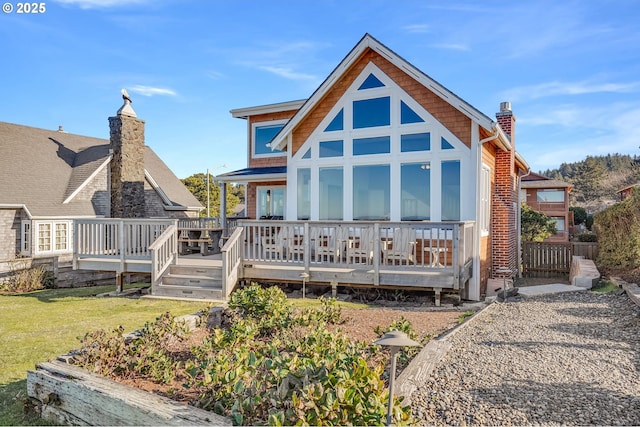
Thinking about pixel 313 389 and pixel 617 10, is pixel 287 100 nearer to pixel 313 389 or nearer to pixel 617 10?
pixel 617 10

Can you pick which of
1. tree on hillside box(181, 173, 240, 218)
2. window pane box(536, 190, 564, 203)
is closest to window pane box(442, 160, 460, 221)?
tree on hillside box(181, 173, 240, 218)

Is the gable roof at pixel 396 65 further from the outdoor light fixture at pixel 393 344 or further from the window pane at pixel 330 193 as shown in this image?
the outdoor light fixture at pixel 393 344

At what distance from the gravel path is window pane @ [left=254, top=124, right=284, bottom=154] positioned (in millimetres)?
12093

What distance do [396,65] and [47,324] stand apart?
9876 mm

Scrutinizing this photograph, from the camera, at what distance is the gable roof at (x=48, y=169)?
17.2 m

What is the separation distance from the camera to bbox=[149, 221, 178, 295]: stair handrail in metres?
9.92

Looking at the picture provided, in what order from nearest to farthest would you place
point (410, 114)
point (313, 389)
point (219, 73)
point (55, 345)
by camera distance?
1. point (313, 389)
2. point (55, 345)
3. point (410, 114)
4. point (219, 73)

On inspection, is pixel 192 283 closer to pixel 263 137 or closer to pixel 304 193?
pixel 304 193

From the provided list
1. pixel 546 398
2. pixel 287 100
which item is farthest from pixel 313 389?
pixel 287 100

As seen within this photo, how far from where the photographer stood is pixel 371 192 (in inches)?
431

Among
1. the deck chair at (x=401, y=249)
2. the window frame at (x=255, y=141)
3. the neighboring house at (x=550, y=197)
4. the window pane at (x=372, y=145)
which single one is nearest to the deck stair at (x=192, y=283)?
→ the deck chair at (x=401, y=249)

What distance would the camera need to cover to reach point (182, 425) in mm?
2922

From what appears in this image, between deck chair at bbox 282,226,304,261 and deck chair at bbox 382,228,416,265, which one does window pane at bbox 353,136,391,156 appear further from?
deck chair at bbox 282,226,304,261

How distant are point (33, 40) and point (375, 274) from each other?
44.5 feet
